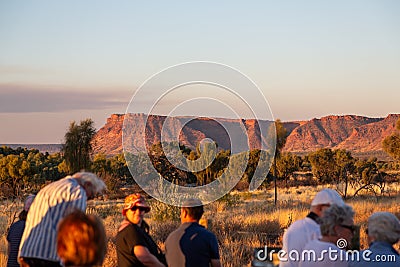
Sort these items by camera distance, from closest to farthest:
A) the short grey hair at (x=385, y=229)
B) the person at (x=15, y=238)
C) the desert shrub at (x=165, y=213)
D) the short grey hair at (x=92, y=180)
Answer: the short grey hair at (x=385, y=229) < the short grey hair at (x=92, y=180) < the person at (x=15, y=238) < the desert shrub at (x=165, y=213)

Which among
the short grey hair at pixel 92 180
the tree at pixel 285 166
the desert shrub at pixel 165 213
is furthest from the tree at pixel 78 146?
the tree at pixel 285 166

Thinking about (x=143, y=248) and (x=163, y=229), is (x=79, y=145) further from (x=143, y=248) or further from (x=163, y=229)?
(x=143, y=248)

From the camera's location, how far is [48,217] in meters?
4.92

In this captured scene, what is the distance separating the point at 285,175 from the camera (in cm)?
5141

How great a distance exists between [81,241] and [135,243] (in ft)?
8.56

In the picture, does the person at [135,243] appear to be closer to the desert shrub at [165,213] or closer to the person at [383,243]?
the person at [383,243]

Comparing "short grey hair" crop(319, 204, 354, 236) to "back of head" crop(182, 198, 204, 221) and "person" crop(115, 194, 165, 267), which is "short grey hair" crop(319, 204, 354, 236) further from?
"person" crop(115, 194, 165, 267)

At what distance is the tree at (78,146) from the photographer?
23.0m

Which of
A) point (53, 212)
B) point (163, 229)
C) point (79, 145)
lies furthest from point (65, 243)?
point (79, 145)

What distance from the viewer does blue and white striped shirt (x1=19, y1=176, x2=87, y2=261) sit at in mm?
4895

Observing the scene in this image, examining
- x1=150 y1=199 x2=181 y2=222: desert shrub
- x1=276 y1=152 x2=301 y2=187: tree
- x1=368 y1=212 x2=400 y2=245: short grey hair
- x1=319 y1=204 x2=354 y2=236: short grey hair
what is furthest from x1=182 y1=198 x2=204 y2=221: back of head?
x1=276 y1=152 x2=301 y2=187: tree

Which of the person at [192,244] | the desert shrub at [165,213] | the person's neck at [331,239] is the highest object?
the person's neck at [331,239]

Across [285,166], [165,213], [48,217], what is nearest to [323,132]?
[285,166]

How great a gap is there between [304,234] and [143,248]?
159 cm
